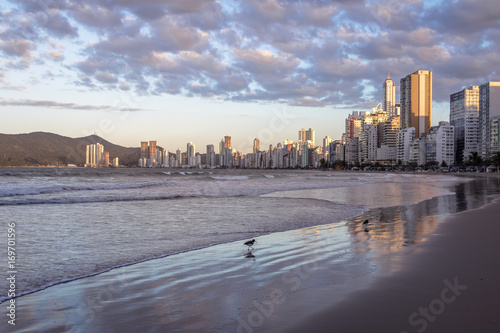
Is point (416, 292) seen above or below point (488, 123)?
below

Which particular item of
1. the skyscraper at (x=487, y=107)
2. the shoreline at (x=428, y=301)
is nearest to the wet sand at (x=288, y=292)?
the shoreline at (x=428, y=301)

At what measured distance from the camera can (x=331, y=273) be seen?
6641 mm

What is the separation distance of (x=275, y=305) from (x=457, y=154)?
216519 mm

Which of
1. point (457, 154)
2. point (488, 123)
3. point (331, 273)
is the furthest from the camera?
point (457, 154)

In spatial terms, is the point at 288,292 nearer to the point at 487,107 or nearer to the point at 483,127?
the point at 483,127

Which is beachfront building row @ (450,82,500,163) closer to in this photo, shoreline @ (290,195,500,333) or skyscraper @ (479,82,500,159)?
skyscraper @ (479,82,500,159)

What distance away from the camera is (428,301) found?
5062 millimetres

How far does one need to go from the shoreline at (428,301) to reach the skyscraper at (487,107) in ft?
619

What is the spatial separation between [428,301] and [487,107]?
21077 centimetres

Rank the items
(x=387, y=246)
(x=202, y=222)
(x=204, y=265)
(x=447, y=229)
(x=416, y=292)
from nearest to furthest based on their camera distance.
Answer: (x=416, y=292)
(x=204, y=265)
(x=387, y=246)
(x=447, y=229)
(x=202, y=222)

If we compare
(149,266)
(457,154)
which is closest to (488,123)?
(457,154)

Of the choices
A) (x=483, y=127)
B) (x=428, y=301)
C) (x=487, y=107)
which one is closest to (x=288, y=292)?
(x=428, y=301)

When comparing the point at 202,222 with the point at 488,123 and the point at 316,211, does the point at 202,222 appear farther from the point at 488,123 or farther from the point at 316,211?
the point at 488,123

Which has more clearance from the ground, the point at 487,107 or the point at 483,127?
the point at 487,107
